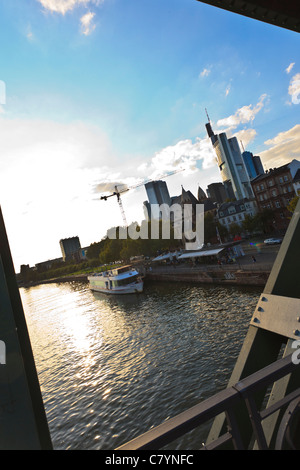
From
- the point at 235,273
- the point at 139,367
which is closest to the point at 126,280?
the point at 235,273

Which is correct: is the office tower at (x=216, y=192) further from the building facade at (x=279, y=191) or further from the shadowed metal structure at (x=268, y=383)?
the shadowed metal structure at (x=268, y=383)

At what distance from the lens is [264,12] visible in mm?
2158

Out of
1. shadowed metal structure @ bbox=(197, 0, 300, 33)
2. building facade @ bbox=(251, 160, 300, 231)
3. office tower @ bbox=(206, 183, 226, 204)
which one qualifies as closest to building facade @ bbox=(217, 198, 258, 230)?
building facade @ bbox=(251, 160, 300, 231)

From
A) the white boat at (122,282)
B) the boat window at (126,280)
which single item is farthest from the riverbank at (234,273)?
the white boat at (122,282)

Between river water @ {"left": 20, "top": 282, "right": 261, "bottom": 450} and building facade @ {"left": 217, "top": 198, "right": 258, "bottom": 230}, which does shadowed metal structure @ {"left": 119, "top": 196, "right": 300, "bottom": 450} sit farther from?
building facade @ {"left": 217, "top": 198, "right": 258, "bottom": 230}

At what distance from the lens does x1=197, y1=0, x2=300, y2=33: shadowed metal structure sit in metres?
2.07

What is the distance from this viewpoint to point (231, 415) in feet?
5.02

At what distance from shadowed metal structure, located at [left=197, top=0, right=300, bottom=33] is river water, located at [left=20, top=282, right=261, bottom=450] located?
11.0 meters

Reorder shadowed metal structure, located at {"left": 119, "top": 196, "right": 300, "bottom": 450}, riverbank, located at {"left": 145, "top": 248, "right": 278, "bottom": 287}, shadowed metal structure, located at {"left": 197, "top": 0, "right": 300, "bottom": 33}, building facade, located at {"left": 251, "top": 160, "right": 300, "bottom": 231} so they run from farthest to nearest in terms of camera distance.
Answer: building facade, located at {"left": 251, "top": 160, "right": 300, "bottom": 231}, riverbank, located at {"left": 145, "top": 248, "right": 278, "bottom": 287}, shadowed metal structure, located at {"left": 197, "top": 0, "right": 300, "bottom": 33}, shadowed metal structure, located at {"left": 119, "top": 196, "right": 300, "bottom": 450}

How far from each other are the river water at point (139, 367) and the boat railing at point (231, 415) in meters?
9.19

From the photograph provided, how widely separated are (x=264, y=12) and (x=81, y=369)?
19.0 meters

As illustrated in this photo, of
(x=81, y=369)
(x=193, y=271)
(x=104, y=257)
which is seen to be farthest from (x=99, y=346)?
(x=104, y=257)

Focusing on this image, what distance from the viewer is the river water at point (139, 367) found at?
10.9 meters
